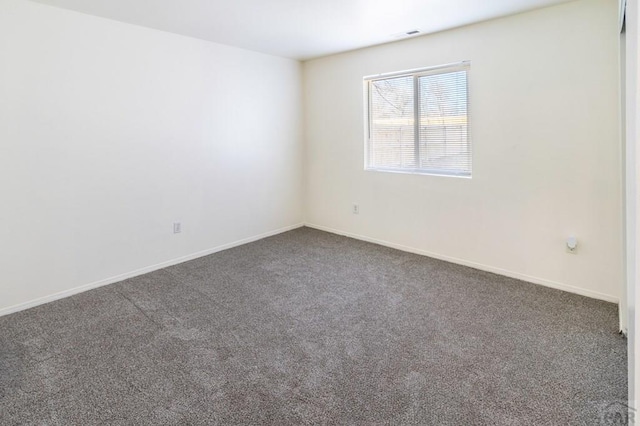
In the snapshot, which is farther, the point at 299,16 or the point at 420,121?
the point at 420,121

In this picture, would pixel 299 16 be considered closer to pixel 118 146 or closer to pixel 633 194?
pixel 118 146

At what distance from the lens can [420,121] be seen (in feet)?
13.3

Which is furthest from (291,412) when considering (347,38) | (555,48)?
(347,38)

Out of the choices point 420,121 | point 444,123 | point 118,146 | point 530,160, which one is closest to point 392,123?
point 420,121

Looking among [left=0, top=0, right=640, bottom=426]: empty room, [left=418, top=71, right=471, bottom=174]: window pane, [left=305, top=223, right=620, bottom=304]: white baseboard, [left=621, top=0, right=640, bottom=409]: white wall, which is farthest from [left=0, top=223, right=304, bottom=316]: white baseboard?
[left=621, top=0, right=640, bottom=409]: white wall

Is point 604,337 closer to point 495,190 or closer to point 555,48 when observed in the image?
point 495,190

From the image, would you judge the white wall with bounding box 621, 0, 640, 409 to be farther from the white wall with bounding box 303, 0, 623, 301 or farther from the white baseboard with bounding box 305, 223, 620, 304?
the white baseboard with bounding box 305, 223, 620, 304

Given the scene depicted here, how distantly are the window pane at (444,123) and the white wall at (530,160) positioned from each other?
151mm

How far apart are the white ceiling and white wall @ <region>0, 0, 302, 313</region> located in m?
0.31

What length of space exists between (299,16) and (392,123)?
1664 millimetres

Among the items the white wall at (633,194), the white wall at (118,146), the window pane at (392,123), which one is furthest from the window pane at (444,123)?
the white wall at (633,194)

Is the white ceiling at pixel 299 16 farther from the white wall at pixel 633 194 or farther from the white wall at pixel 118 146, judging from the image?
the white wall at pixel 633 194

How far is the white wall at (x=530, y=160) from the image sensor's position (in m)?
2.82

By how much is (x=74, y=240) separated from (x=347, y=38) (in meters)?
3.28
